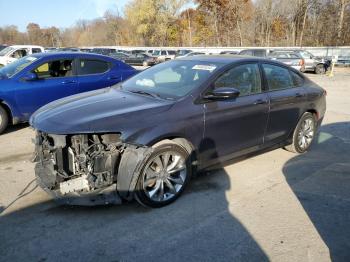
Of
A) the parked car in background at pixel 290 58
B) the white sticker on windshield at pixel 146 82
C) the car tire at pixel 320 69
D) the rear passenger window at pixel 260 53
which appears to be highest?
the white sticker on windshield at pixel 146 82

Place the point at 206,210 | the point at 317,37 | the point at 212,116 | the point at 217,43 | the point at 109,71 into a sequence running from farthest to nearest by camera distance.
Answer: the point at 217,43
the point at 317,37
the point at 109,71
the point at 212,116
the point at 206,210

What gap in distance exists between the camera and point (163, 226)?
358cm

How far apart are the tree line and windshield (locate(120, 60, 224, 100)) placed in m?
35.1

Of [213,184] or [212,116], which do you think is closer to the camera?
[212,116]

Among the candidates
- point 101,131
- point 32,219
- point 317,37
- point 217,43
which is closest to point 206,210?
point 101,131

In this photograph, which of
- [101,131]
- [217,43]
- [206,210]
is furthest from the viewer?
[217,43]

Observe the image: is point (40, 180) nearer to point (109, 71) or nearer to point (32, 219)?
point (32, 219)

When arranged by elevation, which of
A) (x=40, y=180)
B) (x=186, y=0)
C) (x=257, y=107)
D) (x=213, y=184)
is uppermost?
(x=186, y=0)

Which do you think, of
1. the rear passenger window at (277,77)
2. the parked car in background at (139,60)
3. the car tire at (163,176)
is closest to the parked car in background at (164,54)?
the parked car in background at (139,60)

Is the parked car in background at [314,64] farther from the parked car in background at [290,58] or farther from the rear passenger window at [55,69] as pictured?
the rear passenger window at [55,69]

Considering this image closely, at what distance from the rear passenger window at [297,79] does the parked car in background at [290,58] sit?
54.0ft

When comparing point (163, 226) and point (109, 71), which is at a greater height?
point (109, 71)

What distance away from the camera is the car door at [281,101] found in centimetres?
511

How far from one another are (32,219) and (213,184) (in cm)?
221
